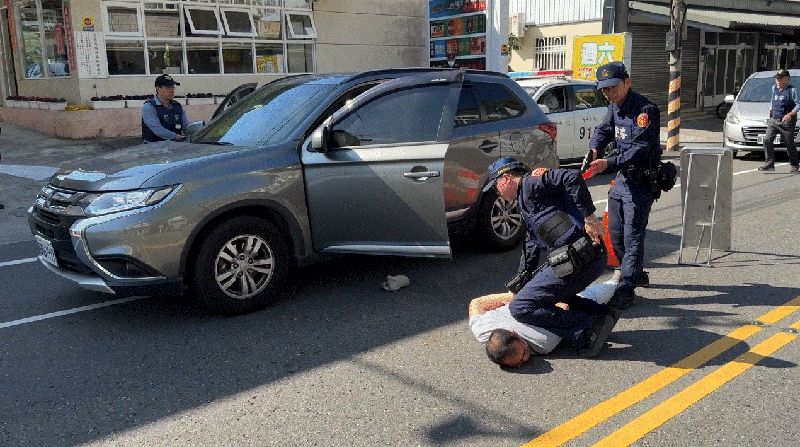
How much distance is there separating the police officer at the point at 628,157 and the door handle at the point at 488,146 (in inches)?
42.7

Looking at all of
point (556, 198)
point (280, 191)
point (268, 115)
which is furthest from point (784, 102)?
point (280, 191)

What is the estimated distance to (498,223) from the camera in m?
6.39

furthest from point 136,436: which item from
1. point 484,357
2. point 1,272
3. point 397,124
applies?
point 1,272

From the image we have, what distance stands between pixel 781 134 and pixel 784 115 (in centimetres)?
35

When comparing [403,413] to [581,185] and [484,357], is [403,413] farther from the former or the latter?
[581,185]

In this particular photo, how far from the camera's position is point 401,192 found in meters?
5.16

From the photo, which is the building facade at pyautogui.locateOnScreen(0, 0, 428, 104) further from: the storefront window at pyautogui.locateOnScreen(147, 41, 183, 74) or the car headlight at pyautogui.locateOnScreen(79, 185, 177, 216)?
the car headlight at pyautogui.locateOnScreen(79, 185, 177, 216)

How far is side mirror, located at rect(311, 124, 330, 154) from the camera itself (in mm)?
4984

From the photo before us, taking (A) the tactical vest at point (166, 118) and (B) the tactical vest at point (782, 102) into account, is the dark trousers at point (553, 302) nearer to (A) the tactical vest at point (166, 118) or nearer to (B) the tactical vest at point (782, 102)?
(A) the tactical vest at point (166, 118)

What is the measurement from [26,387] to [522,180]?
3.21 meters

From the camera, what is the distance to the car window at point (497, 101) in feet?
20.5

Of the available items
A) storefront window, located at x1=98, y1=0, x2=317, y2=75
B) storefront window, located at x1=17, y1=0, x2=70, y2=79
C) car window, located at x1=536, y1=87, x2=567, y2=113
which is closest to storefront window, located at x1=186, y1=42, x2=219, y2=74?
storefront window, located at x1=98, y1=0, x2=317, y2=75

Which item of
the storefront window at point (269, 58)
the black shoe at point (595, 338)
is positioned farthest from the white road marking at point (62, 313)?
the storefront window at point (269, 58)

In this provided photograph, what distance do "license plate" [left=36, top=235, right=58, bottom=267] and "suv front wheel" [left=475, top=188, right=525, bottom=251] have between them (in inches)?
139
